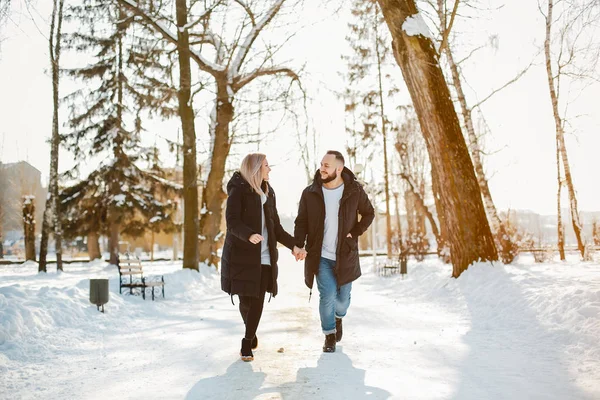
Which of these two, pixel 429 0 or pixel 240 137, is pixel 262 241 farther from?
pixel 240 137

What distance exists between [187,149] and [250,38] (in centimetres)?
396

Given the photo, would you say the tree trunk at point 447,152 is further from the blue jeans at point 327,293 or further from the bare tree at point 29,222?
the bare tree at point 29,222

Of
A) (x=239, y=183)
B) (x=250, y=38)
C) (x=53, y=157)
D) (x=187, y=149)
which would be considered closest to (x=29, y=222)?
(x=53, y=157)

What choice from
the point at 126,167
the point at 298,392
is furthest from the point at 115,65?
the point at 298,392

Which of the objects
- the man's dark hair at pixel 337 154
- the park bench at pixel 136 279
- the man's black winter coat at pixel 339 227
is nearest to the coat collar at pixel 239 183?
the man's black winter coat at pixel 339 227

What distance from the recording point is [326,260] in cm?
Result: 552

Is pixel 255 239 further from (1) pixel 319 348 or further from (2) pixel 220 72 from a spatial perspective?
(2) pixel 220 72

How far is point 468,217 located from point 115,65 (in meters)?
21.1

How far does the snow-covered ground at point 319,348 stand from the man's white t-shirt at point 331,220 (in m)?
1.11

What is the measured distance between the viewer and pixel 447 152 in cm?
994

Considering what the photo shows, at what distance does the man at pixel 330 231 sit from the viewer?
5.46 metres

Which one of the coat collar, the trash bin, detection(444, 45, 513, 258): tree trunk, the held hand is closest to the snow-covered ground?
the trash bin

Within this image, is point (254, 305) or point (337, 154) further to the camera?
point (337, 154)

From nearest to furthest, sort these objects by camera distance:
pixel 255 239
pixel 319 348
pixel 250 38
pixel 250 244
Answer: pixel 255 239 < pixel 250 244 < pixel 319 348 < pixel 250 38
